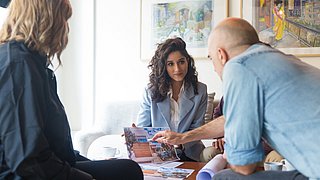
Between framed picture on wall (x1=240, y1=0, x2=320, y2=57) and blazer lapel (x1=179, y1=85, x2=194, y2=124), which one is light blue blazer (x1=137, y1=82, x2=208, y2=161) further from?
framed picture on wall (x1=240, y1=0, x2=320, y2=57)

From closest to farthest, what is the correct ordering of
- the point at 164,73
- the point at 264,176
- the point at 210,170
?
the point at 264,176 → the point at 210,170 → the point at 164,73

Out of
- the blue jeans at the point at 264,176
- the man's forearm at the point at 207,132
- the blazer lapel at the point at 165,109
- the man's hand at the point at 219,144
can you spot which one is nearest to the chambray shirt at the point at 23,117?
the blue jeans at the point at 264,176

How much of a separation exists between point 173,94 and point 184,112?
0.57 ft

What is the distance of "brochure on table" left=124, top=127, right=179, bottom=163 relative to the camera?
2.15 meters

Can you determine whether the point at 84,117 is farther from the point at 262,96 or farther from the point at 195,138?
the point at 262,96

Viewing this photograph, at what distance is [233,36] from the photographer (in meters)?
1.36

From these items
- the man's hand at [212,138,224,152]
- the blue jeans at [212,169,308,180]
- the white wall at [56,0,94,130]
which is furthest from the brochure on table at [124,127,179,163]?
the white wall at [56,0,94,130]

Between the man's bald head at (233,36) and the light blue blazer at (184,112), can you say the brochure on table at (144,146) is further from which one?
the man's bald head at (233,36)

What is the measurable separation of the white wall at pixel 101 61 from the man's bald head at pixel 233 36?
8.28 ft

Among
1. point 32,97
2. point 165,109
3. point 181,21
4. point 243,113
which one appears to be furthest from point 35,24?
point 181,21

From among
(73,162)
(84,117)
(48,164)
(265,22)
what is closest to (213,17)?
(265,22)

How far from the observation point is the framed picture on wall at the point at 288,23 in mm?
3320

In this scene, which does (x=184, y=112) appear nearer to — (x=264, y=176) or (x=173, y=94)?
(x=173, y=94)

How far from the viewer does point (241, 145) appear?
1.19 m
